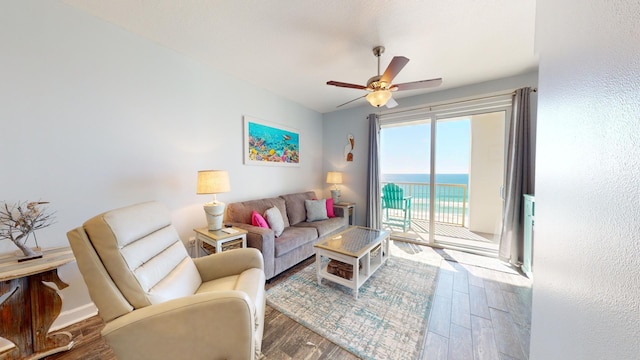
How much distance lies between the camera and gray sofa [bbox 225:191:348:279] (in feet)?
7.16

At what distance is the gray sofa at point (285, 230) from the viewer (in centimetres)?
218

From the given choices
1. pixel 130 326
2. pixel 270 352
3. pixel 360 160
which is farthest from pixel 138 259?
pixel 360 160

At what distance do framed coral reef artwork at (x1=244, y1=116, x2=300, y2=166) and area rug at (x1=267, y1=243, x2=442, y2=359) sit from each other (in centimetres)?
176

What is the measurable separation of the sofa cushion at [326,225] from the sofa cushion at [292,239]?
13 cm

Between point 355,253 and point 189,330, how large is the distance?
1.37 meters

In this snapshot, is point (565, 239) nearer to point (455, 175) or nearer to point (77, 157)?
point (77, 157)

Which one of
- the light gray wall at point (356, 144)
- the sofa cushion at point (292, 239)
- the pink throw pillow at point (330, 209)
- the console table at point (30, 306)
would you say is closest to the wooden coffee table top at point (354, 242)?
the sofa cushion at point (292, 239)

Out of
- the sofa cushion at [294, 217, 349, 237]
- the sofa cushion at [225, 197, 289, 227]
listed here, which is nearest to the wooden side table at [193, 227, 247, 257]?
the sofa cushion at [225, 197, 289, 227]

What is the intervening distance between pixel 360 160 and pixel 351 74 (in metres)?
1.70

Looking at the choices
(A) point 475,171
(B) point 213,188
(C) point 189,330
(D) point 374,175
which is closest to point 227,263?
(C) point 189,330

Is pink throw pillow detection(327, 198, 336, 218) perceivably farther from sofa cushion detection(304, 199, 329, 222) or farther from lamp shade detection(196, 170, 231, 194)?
lamp shade detection(196, 170, 231, 194)

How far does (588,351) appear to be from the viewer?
426 mm

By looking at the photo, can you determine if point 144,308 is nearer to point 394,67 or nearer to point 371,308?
point 371,308

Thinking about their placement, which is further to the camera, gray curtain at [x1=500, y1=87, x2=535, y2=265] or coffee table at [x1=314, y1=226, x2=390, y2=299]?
gray curtain at [x1=500, y1=87, x2=535, y2=265]
